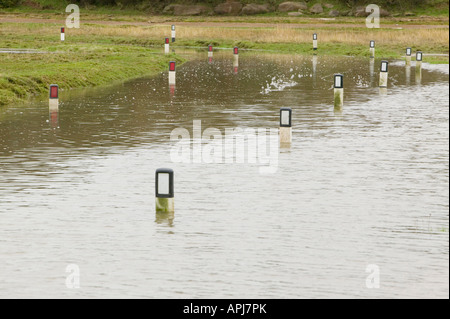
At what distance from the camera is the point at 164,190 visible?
11.4 m

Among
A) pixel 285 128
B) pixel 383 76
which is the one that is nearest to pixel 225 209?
pixel 285 128

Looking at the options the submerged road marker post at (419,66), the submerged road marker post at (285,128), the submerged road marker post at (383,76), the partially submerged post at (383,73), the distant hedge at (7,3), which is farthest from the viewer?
the distant hedge at (7,3)

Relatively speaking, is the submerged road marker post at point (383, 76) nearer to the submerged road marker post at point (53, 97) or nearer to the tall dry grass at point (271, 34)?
the submerged road marker post at point (53, 97)

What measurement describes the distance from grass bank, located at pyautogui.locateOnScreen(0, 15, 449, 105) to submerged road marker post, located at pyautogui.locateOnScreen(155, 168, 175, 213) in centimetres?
1442

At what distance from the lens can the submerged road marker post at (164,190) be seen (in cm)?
1120

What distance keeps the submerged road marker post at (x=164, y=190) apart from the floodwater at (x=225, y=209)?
0.23 metres

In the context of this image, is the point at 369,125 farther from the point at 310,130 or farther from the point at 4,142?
the point at 4,142

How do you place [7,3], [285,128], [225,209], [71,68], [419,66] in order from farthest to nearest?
[7,3] → [419,66] → [71,68] → [285,128] → [225,209]

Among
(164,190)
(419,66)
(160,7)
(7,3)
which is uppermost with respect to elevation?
(7,3)

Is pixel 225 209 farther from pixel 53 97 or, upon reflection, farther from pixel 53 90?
pixel 53 97

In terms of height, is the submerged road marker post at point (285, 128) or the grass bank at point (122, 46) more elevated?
the grass bank at point (122, 46)

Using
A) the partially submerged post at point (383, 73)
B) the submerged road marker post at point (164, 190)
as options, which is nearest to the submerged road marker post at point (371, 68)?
the partially submerged post at point (383, 73)

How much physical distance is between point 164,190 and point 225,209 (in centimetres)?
99

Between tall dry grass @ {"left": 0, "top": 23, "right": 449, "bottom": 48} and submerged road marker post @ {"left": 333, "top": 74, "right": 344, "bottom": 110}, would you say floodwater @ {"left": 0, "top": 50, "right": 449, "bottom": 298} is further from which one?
tall dry grass @ {"left": 0, "top": 23, "right": 449, "bottom": 48}
